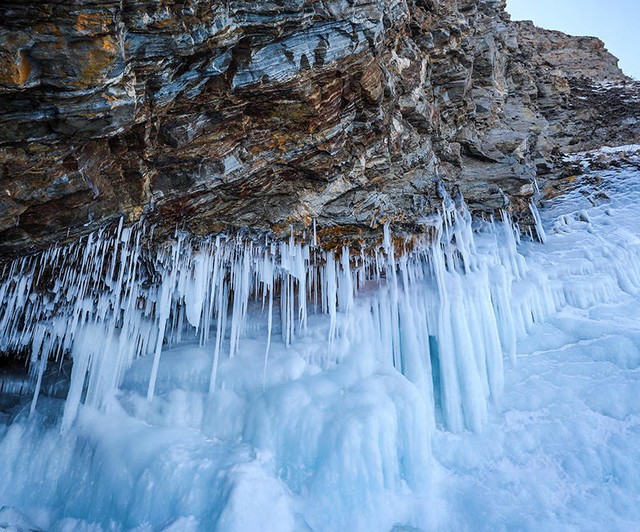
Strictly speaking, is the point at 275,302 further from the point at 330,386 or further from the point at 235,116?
the point at 235,116

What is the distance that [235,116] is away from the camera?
4734 mm

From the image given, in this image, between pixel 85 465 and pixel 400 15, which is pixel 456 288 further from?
pixel 85 465

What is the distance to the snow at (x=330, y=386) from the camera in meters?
4.86

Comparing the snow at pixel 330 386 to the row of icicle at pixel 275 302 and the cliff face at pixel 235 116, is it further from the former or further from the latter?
the cliff face at pixel 235 116

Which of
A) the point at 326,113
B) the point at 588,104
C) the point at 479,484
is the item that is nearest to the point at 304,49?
the point at 326,113

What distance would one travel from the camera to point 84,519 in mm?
4949

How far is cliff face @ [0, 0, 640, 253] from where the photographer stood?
3357 mm

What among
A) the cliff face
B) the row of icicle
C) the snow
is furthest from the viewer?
the row of icicle

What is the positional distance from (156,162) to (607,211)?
9.99m

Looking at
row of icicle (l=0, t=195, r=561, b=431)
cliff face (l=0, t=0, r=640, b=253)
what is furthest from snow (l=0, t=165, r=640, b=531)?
cliff face (l=0, t=0, r=640, b=253)

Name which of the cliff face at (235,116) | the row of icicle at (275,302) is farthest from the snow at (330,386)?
the cliff face at (235,116)

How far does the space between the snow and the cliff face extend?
0.77m

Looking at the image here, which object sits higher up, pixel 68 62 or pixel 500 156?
pixel 500 156

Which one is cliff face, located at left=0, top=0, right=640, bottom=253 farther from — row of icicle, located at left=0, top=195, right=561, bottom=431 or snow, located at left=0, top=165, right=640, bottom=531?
snow, located at left=0, top=165, right=640, bottom=531
